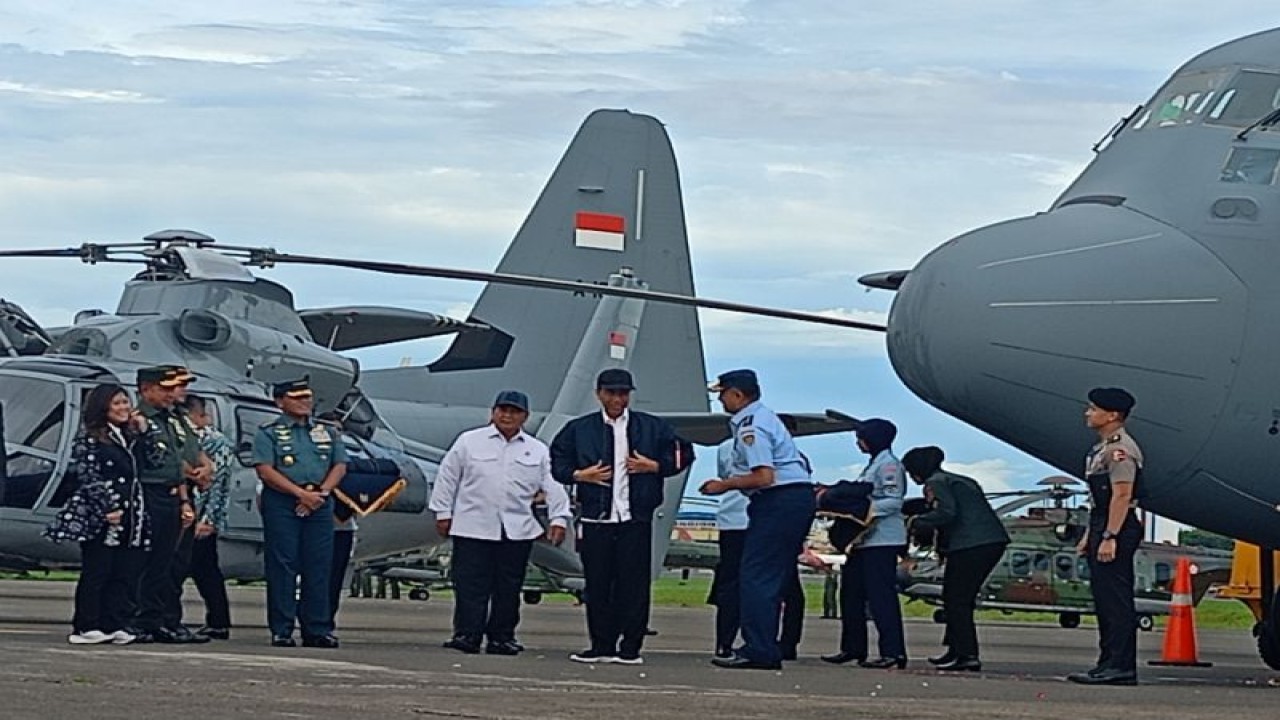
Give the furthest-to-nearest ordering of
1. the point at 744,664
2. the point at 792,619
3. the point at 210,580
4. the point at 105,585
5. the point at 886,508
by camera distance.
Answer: the point at 792,619, the point at 210,580, the point at 886,508, the point at 105,585, the point at 744,664

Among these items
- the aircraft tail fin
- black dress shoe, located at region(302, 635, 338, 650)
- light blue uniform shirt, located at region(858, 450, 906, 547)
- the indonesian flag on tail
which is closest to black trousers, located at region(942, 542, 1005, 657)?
light blue uniform shirt, located at region(858, 450, 906, 547)

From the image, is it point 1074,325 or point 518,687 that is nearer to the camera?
point 518,687

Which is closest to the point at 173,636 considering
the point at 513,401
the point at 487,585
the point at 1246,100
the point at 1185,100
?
the point at 487,585

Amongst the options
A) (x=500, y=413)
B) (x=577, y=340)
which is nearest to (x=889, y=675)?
(x=500, y=413)

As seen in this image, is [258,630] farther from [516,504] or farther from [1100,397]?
[1100,397]

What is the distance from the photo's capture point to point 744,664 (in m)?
12.5

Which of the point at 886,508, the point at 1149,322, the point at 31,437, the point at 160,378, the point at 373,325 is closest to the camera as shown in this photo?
the point at 1149,322

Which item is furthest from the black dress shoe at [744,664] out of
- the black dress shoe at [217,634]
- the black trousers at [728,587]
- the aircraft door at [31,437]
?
the aircraft door at [31,437]

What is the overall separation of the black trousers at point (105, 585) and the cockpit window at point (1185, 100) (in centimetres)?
596

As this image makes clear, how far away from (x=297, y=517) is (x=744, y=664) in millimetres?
2887

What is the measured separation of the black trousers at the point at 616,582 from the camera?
12734mm

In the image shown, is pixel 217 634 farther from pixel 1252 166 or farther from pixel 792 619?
pixel 1252 166

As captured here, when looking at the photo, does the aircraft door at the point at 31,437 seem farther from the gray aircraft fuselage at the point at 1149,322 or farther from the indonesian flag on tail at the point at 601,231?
the indonesian flag on tail at the point at 601,231

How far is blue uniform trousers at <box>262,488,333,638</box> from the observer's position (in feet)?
44.3
